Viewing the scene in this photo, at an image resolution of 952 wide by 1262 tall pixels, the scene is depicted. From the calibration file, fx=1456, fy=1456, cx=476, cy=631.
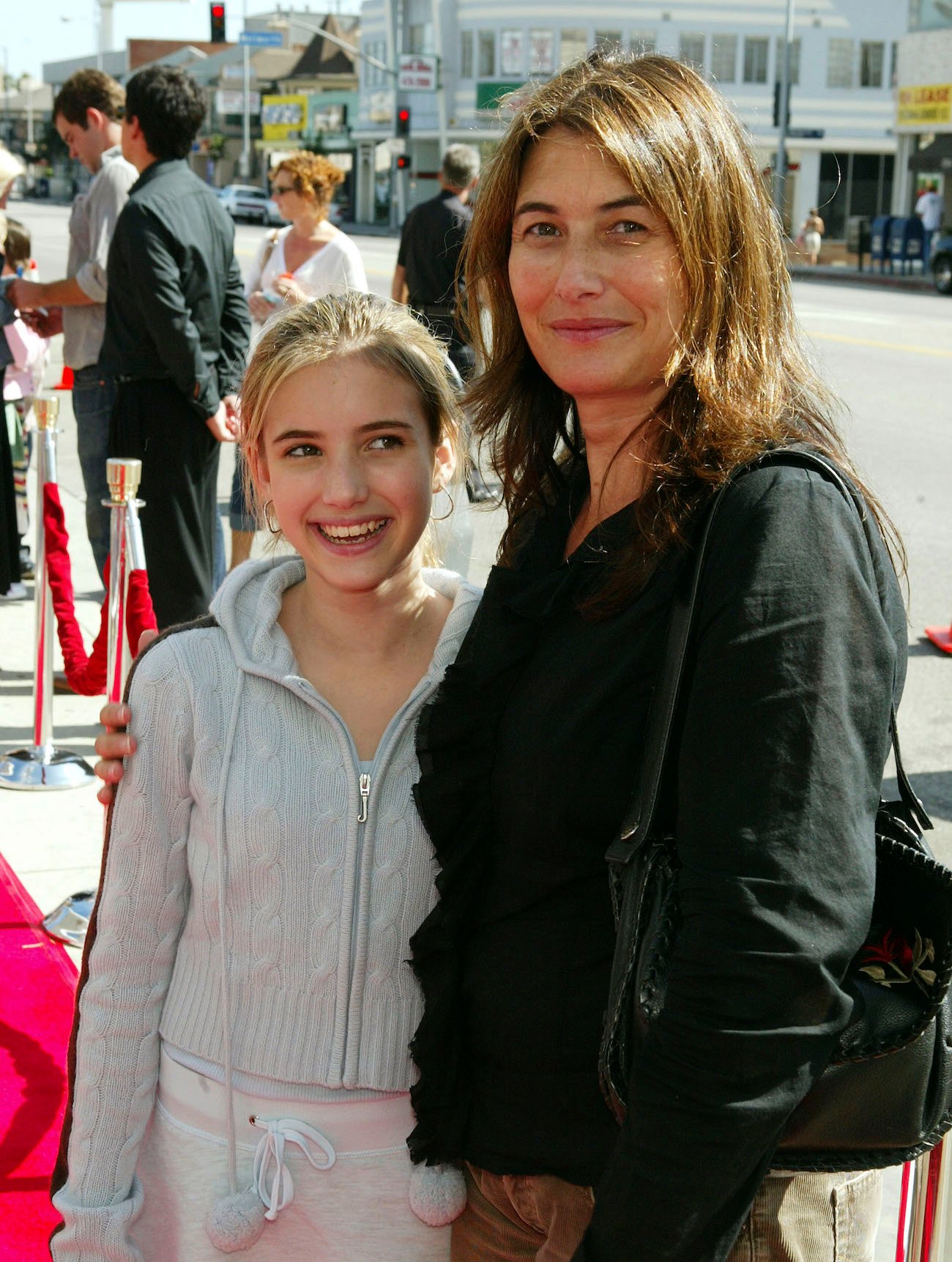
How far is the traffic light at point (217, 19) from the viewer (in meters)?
37.2

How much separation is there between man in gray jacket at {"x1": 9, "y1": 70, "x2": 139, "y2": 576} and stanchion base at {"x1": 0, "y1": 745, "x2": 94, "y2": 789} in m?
1.18

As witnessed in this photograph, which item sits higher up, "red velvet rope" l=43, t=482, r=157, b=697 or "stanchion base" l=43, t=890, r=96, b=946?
"red velvet rope" l=43, t=482, r=157, b=697

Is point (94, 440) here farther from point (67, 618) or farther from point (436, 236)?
point (436, 236)

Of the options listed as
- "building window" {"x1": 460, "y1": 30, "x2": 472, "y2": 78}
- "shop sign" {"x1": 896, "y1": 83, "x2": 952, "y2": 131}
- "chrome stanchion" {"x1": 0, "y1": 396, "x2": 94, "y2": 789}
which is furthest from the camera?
"building window" {"x1": 460, "y1": 30, "x2": 472, "y2": 78}

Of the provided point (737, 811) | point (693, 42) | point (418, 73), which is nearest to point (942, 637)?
point (737, 811)

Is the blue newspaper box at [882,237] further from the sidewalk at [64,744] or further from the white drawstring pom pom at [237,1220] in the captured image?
the white drawstring pom pom at [237,1220]

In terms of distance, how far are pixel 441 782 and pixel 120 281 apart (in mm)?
4251

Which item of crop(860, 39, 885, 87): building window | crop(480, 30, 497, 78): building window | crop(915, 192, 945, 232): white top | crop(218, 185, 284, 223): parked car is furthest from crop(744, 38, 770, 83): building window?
crop(915, 192, 945, 232): white top

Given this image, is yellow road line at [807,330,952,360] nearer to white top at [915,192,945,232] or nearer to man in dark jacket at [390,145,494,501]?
man in dark jacket at [390,145,494,501]

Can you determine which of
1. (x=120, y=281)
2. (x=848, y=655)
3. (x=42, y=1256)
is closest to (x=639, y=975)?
(x=848, y=655)

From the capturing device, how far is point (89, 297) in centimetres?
616

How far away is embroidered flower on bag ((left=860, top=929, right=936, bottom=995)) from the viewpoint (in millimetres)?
1393

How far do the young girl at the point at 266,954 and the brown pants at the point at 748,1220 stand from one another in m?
0.06

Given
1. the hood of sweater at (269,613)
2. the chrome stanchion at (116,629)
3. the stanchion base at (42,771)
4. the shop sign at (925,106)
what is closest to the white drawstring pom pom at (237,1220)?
the hood of sweater at (269,613)
